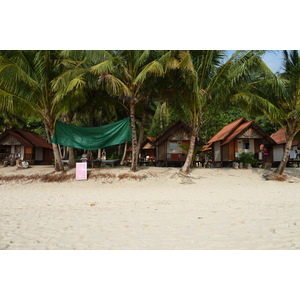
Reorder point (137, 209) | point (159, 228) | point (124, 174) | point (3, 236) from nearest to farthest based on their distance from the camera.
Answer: point (3, 236), point (159, 228), point (137, 209), point (124, 174)

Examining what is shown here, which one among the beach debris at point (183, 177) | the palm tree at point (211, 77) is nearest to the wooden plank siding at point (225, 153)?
the palm tree at point (211, 77)

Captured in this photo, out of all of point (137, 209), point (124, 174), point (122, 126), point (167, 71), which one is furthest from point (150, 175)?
point (137, 209)

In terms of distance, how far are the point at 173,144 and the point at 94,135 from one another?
345 inches

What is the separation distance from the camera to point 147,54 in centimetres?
1112

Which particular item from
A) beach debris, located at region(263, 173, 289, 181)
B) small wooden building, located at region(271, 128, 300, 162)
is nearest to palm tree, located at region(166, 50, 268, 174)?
beach debris, located at region(263, 173, 289, 181)

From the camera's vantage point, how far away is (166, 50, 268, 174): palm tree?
36.7 ft

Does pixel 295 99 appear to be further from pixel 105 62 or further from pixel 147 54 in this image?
pixel 105 62

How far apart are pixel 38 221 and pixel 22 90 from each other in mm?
9248

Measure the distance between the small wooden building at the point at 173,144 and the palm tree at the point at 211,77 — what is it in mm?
6781

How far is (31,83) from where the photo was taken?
36.7 feet

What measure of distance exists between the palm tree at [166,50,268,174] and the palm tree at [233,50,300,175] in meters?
0.81

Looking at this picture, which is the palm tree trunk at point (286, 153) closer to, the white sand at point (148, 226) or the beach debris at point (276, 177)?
the beach debris at point (276, 177)

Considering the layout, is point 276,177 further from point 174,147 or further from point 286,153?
point 174,147

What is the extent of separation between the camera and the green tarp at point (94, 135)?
12700 mm
